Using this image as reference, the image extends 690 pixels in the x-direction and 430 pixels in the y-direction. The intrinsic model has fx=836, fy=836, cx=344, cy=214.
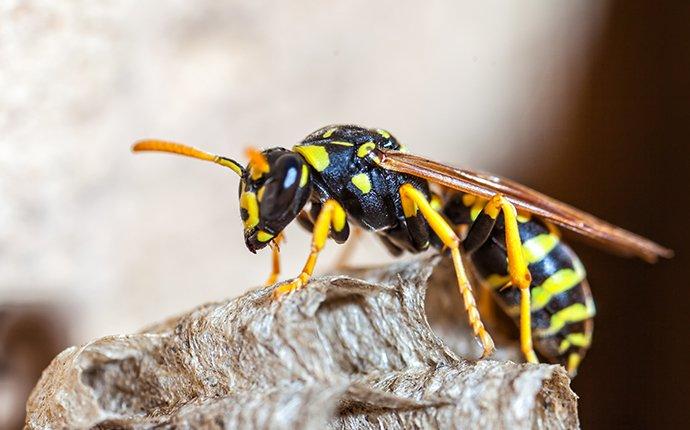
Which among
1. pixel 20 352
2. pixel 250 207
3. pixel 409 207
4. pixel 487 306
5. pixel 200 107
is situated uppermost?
pixel 200 107

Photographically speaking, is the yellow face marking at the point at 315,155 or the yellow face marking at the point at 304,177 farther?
the yellow face marking at the point at 315,155

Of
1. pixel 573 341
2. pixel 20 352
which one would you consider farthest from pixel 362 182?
pixel 20 352

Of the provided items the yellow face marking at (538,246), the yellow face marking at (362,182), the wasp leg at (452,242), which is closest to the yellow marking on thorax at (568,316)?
the yellow face marking at (538,246)

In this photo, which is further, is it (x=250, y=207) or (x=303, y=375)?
(x=250, y=207)

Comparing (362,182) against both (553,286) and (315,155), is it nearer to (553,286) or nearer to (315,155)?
(315,155)

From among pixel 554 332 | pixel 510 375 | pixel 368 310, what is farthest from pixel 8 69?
pixel 554 332

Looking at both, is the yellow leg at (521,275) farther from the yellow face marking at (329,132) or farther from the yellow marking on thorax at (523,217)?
the yellow face marking at (329,132)
